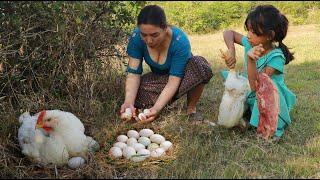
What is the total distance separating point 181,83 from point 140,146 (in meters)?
0.91

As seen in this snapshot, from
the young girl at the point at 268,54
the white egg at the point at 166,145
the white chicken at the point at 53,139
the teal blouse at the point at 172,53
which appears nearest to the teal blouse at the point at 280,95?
the young girl at the point at 268,54

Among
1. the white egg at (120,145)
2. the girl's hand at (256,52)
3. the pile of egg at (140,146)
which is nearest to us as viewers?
the pile of egg at (140,146)

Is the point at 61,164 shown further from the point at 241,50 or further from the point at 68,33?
the point at 241,50

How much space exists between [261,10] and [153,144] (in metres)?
1.29

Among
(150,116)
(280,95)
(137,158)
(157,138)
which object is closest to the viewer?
(137,158)

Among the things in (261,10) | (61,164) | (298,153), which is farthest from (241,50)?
(61,164)

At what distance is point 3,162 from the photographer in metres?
3.08

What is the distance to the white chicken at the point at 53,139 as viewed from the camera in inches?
122

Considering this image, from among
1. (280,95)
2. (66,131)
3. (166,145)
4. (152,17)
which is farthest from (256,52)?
(66,131)

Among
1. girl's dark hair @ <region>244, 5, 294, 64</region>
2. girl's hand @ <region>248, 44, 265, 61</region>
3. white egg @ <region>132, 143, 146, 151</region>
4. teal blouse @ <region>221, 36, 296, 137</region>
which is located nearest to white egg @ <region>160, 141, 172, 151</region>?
white egg @ <region>132, 143, 146, 151</region>

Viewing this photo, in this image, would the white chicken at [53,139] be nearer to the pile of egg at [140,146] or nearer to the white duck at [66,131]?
the white duck at [66,131]

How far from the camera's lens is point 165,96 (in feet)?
12.7

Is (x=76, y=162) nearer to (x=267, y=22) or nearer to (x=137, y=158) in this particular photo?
(x=137, y=158)

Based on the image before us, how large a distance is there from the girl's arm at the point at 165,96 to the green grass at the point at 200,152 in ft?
0.29
